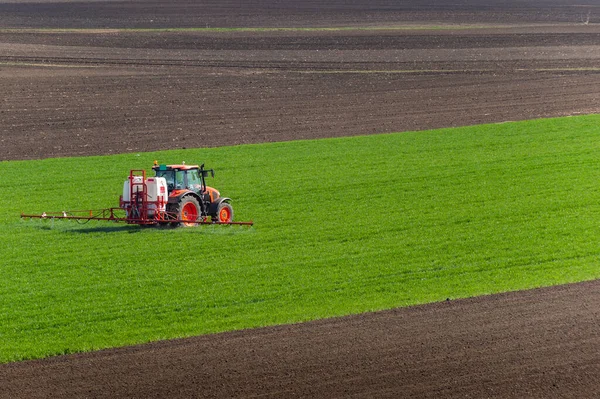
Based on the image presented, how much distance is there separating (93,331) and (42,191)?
46.4ft

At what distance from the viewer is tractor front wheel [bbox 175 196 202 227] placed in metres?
28.7

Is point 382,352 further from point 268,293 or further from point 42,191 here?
point 42,191

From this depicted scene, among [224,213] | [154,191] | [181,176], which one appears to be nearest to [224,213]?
[224,213]

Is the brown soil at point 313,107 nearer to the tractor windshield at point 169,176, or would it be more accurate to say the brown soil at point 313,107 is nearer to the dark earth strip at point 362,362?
the dark earth strip at point 362,362

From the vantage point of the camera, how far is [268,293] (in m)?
22.7

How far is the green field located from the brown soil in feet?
4.67

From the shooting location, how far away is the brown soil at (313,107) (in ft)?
57.9

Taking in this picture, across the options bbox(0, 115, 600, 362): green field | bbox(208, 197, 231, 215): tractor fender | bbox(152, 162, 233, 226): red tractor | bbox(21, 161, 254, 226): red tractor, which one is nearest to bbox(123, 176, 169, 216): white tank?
bbox(21, 161, 254, 226): red tractor

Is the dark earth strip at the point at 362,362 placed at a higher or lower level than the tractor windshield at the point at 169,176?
lower

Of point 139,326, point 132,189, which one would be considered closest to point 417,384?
point 139,326

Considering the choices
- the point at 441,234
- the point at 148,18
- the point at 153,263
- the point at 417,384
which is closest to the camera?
the point at 417,384

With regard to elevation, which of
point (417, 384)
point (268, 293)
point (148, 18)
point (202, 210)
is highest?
point (148, 18)

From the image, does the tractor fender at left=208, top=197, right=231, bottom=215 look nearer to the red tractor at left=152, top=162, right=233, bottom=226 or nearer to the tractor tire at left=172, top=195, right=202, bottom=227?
the red tractor at left=152, top=162, right=233, bottom=226

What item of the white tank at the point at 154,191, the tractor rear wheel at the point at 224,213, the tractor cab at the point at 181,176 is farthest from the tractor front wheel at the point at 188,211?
the tractor cab at the point at 181,176
